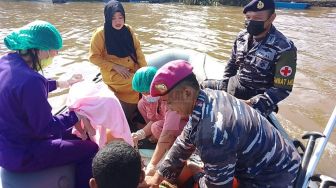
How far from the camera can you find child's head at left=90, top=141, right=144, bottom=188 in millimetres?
1374

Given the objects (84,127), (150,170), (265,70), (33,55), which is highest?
(33,55)

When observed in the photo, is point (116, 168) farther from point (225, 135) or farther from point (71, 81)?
point (71, 81)

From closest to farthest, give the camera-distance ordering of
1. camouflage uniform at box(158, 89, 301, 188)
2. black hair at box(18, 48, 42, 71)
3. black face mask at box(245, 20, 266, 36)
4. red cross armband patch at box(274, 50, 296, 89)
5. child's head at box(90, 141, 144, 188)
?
child's head at box(90, 141, 144, 188) → camouflage uniform at box(158, 89, 301, 188) → black hair at box(18, 48, 42, 71) → red cross armband patch at box(274, 50, 296, 89) → black face mask at box(245, 20, 266, 36)

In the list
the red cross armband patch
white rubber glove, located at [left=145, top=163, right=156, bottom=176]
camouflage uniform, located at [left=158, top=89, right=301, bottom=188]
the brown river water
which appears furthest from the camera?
the brown river water

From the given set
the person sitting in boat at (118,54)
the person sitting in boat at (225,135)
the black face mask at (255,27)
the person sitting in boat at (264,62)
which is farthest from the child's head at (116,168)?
the person sitting in boat at (118,54)

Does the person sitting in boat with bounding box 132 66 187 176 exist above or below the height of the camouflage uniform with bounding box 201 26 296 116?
below

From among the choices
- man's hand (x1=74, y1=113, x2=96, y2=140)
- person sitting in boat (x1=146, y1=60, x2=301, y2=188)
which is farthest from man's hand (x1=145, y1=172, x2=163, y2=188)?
man's hand (x1=74, y1=113, x2=96, y2=140)

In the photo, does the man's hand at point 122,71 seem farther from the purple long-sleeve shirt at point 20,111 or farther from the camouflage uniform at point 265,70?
the purple long-sleeve shirt at point 20,111

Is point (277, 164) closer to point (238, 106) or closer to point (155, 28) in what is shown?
point (238, 106)

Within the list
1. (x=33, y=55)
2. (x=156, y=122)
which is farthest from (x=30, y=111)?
(x=156, y=122)

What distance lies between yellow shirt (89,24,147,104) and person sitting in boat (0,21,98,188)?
1278 millimetres

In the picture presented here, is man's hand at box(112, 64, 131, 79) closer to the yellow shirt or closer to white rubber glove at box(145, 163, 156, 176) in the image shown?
the yellow shirt

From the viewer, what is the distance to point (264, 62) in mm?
2613

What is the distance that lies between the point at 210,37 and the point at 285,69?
273 inches
